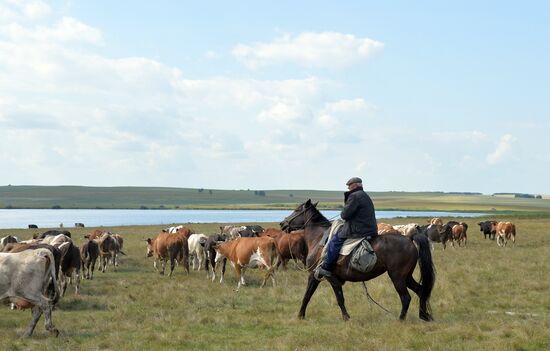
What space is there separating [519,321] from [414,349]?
334 centimetres

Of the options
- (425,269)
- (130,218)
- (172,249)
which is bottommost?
(130,218)

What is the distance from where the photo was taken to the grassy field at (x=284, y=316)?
391 inches

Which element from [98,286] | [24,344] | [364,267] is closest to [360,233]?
[364,267]

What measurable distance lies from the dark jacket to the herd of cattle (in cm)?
62

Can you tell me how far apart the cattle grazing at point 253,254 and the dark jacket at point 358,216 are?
6981 mm

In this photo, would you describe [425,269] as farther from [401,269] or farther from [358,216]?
[358,216]

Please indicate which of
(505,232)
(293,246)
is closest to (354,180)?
(293,246)

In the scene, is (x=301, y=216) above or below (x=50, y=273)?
above

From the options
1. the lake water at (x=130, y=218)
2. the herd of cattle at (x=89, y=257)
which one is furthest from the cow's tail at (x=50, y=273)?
the lake water at (x=130, y=218)

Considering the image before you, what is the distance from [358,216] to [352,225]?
222mm

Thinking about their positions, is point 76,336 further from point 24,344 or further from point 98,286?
point 98,286

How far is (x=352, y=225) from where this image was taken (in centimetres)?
1159

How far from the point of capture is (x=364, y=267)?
453 inches

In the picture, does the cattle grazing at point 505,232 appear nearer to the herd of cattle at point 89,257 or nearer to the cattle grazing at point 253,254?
the herd of cattle at point 89,257
